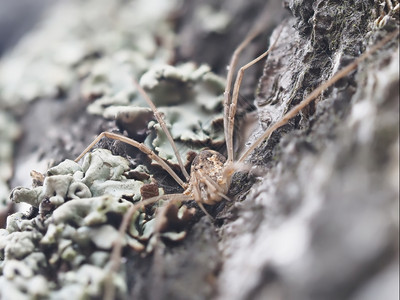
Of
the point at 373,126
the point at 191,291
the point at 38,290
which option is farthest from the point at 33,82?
the point at 373,126

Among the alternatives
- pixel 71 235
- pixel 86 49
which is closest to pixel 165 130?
pixel 71 235

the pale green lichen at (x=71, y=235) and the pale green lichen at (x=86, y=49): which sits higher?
the pale green lichen at (x=86, y=49)

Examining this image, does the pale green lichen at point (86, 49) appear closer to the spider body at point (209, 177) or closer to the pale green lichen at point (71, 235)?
the spider body at point (209, 177)

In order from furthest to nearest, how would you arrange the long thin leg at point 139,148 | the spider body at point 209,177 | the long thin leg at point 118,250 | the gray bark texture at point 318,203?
the long thin leg at point 139,148 < the spider body at point 209,177 < the long thin leg at point 118,250 < the gray bark texture at point 318,203

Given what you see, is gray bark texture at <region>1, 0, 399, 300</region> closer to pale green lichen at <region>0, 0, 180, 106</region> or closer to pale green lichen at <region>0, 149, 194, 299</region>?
pale green lichen at <region>0, 149, 194, 299</region>

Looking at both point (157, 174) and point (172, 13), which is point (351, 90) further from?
point (172, 13)

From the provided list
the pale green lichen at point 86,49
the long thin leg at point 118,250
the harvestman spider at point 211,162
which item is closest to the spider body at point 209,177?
the harvestman spider at point 211,162

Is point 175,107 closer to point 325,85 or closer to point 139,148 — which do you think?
point 139,148

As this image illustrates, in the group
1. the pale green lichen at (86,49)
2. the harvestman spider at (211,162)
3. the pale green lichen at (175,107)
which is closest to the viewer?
A: the harvestman spider at (211,162)
